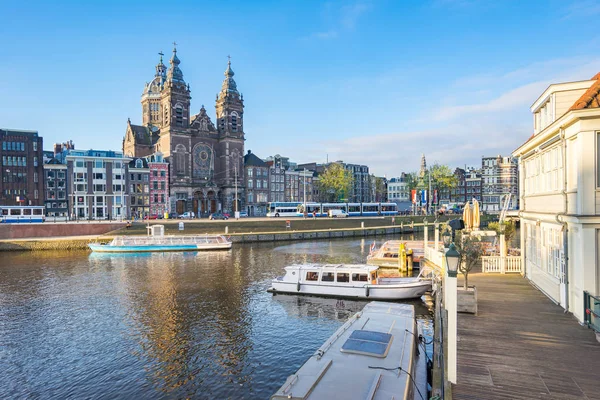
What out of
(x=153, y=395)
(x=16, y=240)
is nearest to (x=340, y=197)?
(x=16, y=240)

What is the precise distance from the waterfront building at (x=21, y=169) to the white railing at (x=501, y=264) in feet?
334

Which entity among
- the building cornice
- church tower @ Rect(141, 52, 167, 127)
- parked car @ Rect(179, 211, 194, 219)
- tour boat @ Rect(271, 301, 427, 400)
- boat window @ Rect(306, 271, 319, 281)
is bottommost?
boat window @ Rect(306, 271, 319, 281)

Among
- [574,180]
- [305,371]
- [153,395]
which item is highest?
[574,180]

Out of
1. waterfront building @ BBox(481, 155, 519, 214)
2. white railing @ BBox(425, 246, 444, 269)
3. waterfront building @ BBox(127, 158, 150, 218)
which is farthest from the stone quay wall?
waterfront building @ BBox(481, 155, 519, 214)

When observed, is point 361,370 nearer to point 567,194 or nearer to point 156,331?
point 567,194

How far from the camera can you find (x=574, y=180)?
15133mm

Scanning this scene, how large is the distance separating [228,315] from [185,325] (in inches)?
111

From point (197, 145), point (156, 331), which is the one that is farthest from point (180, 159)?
point (156, 331)

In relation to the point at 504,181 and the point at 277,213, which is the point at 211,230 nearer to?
the point at 277,213

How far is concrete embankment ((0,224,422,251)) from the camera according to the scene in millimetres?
58344

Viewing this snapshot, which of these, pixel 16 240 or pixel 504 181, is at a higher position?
pixel 504 181

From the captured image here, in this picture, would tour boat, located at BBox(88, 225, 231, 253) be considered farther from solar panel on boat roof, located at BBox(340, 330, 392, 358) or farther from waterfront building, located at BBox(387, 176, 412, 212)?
waterfront building, located at BBox(387, 176, 412, 212)

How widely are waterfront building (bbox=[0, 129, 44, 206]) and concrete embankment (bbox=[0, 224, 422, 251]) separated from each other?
135 ft

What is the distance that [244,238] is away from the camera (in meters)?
66.2
